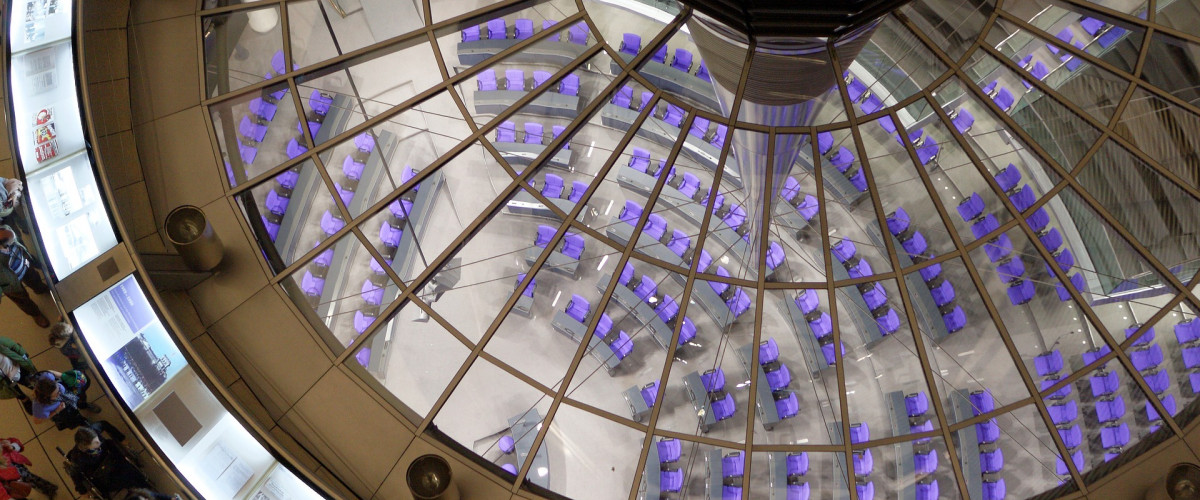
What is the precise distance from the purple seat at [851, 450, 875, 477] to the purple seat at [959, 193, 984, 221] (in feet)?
26.0

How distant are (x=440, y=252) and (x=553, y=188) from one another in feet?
12.5

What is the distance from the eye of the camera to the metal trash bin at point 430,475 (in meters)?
19.6

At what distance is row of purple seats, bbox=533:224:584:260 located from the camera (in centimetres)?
2389

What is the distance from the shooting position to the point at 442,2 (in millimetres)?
24453

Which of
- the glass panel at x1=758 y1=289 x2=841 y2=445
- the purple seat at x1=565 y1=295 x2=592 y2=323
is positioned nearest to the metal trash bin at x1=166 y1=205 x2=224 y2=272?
the purple seat at x1=565 y1=295 x2=592 y2=323

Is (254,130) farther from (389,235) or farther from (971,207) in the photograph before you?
(971,207)

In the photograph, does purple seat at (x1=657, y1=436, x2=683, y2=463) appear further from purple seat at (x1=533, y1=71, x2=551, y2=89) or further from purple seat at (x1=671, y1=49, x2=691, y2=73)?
purple seat at (x1=671, y1=49, x2=691, y2=73)

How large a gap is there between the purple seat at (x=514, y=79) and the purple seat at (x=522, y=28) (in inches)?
72.1

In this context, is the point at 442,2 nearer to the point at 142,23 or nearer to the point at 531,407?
the point at 142,23

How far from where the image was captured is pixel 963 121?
72.2 ft

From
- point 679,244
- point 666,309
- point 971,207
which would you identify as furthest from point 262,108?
point 971,207

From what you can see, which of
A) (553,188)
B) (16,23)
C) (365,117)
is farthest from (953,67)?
(16,23)

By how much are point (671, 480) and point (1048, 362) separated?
1051cm

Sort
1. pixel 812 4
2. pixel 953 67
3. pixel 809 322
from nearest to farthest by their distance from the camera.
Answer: pixel 812 4
pixel 953 67
pixel 809 322
